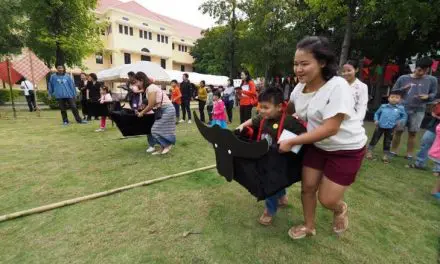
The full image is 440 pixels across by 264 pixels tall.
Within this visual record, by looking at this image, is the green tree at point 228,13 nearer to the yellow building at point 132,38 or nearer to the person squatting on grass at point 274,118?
the yellow building at point 132,38

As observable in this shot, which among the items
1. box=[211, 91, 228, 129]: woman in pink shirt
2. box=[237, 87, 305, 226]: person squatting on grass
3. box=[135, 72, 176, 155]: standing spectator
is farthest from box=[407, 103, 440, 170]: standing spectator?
box=[211, 91, 228, 129]: woman in pink shirt

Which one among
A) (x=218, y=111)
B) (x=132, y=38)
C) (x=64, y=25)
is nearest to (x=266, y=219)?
(x=218, y=111)

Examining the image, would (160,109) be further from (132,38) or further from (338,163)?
(132,38)

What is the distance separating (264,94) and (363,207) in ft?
6.41

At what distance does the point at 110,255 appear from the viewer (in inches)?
83.7

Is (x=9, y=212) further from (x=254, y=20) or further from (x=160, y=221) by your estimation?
(x=254, y=20)

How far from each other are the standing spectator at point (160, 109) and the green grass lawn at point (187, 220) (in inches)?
22.9

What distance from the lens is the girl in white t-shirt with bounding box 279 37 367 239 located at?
5.91 ft

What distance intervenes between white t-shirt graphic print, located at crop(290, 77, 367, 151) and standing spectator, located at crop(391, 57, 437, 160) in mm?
3689

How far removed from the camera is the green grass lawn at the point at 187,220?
217cm

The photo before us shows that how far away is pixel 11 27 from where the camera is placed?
18953mm

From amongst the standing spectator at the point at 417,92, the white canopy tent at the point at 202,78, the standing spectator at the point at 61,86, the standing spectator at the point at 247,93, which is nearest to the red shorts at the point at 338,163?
the standing spectator at the point at 417,92

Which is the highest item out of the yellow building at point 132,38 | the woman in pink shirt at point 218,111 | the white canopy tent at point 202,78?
the yellow building at point 132,38

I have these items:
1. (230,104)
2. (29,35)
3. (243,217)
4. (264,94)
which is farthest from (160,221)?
(29,35)
